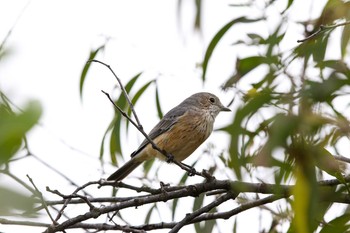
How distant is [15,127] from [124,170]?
14.2 ft

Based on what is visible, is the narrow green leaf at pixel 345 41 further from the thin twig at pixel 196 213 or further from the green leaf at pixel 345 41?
the thin twig at pixel 196 213

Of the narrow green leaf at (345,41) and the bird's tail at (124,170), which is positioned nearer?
the narrow green leaf at (345,41)

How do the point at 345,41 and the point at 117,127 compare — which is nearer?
the point at 345,41

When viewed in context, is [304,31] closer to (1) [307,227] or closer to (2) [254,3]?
(2) [254,3]

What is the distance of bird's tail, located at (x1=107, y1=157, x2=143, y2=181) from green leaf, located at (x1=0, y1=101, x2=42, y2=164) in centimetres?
420

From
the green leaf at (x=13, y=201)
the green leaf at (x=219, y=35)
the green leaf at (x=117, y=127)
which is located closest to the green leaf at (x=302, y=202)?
the green leaf at (x=13, y=201)

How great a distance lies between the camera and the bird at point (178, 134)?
5355 millimetres

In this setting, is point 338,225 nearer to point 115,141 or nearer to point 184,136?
point 115,141

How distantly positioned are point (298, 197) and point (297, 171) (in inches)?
2.8

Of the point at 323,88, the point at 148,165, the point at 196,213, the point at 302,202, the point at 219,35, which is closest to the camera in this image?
the point at 302,202

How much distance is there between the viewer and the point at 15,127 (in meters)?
1.03

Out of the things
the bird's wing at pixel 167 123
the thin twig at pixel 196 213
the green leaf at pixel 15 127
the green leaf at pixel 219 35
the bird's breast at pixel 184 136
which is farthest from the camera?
the bird's wing at pixel 167 123

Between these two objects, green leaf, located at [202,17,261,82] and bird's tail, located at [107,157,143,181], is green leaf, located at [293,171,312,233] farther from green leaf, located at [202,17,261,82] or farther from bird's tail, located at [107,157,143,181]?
bird's tail, located at [107,157,143,181]

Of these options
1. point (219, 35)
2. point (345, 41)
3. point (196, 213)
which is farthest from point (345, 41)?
point (196, 213)
